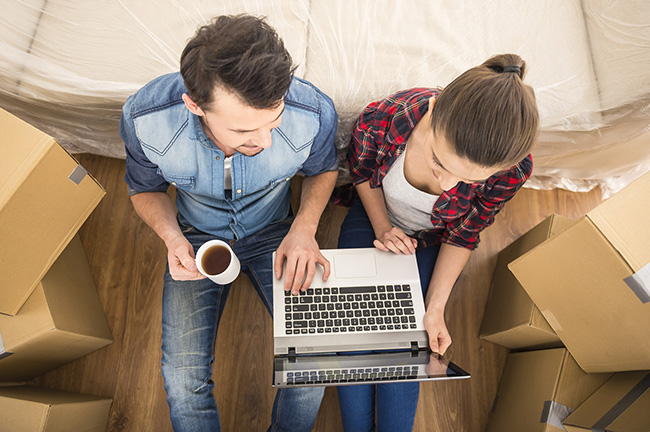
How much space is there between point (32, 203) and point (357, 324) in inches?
31.7

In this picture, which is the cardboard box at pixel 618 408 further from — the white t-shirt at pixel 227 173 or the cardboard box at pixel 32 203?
the cardboard box at pixel 32 203

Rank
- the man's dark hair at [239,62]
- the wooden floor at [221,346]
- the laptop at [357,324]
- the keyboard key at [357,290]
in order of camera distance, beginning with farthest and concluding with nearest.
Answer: the wooden floor at [221,346], the keyboard key at [357,290], the laptop at [357,324], the man's dark hair at [239,62]

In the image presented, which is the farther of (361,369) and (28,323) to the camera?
(28,323)

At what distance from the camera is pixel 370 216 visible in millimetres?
1258

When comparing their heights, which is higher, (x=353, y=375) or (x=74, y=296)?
(x=74, y=296)

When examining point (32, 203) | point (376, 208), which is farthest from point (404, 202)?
point (32, 203)

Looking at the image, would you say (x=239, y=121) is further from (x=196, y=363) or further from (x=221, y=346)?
(x=221, y=346)

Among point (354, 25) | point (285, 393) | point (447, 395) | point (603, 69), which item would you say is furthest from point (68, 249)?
point (603, 69)

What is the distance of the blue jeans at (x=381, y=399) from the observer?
121 centimetres

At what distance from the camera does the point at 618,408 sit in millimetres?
1037

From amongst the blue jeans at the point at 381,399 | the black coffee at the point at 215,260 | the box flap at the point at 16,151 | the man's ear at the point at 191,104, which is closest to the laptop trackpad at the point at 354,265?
the blue jeans at the point at 381,399

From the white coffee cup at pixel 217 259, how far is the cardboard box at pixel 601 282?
717 millimetres

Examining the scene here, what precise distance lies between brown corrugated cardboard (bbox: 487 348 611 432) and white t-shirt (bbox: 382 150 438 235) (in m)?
0.53

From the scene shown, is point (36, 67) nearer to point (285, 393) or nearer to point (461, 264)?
point (285, 393)
